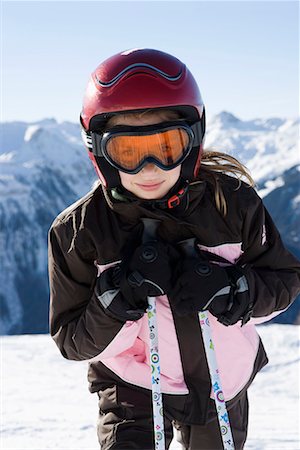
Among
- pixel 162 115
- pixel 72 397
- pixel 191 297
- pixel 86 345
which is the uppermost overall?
pixel 162 115

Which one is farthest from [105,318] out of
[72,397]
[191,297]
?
[72,397]

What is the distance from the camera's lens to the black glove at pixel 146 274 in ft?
8.07

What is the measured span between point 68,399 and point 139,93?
13.6 ft

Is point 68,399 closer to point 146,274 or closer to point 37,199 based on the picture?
point 146,274

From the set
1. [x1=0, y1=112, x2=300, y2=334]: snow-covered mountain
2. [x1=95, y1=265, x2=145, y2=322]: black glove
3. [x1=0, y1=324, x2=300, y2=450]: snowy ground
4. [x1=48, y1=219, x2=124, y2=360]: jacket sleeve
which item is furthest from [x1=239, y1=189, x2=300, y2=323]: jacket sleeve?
[x1=0, y1=112, x2=300, y2=334]: snow-covered mountain

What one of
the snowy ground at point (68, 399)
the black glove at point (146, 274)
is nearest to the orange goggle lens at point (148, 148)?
the black glove at point (146, 274)

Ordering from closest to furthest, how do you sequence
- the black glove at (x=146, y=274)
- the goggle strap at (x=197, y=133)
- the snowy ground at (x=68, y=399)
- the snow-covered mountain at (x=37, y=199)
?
the black glove at (x=146, y=274) < the goggle strap at (x=197, y=133) < the snowy ground at (x=68, y=399) < the snow-covered mountain at (x=37, y=199)

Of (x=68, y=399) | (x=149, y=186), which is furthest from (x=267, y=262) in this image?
(x=68, y=399)

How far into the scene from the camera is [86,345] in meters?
2.59

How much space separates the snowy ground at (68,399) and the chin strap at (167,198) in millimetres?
2162

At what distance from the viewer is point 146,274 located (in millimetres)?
2463

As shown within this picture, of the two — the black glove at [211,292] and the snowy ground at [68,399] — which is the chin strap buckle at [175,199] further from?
the snowy ground at [68,399]

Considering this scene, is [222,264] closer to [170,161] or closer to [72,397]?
[170,161]

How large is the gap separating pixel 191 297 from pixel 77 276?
0.53 meters
